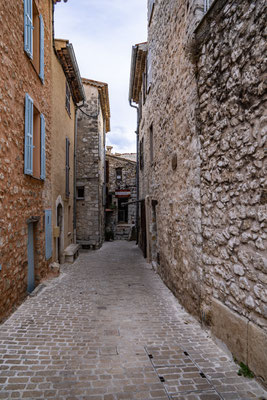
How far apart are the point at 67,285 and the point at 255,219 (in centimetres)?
489

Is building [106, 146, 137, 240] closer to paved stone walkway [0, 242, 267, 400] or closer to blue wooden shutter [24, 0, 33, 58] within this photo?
paved stone walkway [0, 242, 267, 400]

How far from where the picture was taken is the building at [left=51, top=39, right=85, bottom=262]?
7871mm

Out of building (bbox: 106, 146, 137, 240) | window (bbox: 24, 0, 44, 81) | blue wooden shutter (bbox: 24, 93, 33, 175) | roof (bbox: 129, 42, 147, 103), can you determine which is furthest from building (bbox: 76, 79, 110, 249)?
blue wooden shutter (bbox: 24, 93, 33, 175)

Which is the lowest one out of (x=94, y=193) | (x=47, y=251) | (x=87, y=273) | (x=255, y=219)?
(x=87, y=273)

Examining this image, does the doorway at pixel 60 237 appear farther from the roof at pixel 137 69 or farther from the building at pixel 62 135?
the roof at pixel 137 69

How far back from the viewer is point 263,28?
2.49m

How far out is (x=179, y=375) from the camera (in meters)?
2.74

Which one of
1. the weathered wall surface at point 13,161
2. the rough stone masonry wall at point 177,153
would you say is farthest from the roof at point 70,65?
the weathered wall surface at point 13,161

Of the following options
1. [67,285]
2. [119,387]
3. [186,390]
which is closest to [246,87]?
[186,390]

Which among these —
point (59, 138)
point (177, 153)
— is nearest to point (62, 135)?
point (59, 138)

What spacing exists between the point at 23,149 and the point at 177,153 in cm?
282

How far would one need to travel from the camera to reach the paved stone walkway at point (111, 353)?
249 centimetres

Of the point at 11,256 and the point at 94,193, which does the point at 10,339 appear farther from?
the point at 94,193

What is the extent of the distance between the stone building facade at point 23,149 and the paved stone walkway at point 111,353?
2.77 feet
